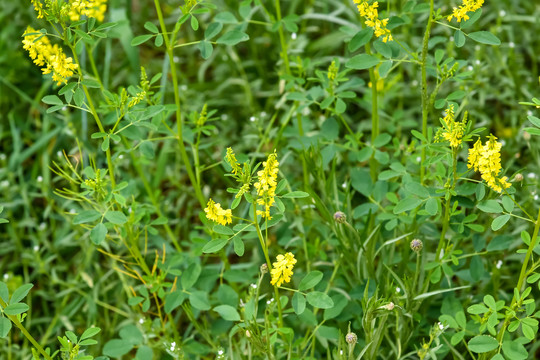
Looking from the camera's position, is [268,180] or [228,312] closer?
[268,180]

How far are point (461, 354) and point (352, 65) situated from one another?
95 centimetres

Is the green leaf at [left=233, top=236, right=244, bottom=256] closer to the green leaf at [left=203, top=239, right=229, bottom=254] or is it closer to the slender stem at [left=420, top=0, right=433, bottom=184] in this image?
the green leaf at [left=203, top=239, right=229, bottom=254]

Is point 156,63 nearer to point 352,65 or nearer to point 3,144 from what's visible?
point 3,144

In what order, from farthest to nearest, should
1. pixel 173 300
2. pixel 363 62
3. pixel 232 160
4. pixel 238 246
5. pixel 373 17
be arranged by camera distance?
1. pixel 173 300
2. pixel 363 62
3. pixel 373 17
4. pixel 238 246
5. pixel 232 160

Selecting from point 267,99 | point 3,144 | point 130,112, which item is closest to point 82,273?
point 130,112

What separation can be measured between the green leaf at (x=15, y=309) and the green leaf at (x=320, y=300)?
0.72 metres

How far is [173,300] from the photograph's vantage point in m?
1.96

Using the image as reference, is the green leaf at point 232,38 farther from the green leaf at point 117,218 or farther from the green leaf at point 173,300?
the green leaf at point 173,300

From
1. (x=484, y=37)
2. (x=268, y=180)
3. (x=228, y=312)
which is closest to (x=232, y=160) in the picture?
(x=268, y=180)

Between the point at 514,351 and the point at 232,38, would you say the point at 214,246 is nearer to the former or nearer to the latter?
the point at 232,38

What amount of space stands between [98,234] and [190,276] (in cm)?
40

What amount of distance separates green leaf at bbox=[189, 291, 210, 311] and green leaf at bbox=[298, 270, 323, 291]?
1.27 feet

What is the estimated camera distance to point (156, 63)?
10.6 ft

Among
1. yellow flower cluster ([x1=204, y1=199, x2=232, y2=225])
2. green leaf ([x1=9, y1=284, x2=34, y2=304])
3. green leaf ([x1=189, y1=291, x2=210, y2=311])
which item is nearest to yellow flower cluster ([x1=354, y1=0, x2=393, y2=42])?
yellow flower cluster ([x1=204, y1=199, x2=232, y2=225])
